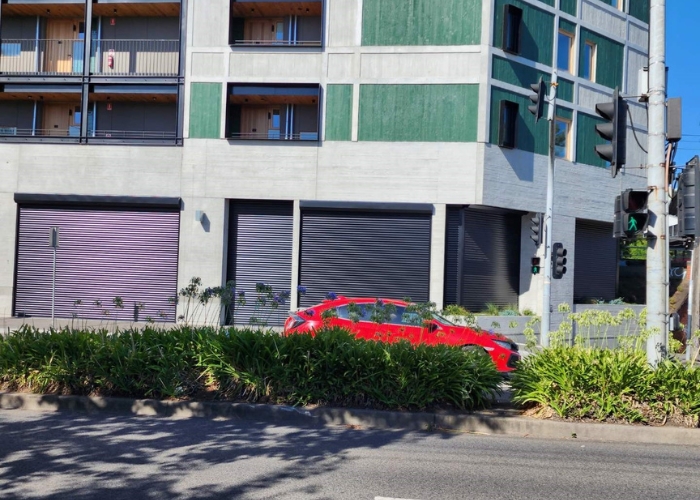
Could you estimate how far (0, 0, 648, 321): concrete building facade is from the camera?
22750 mm

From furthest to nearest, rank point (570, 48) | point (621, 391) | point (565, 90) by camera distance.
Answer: point (570, 48), point (565, 90), point (621, 391)

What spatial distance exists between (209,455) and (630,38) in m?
26.5

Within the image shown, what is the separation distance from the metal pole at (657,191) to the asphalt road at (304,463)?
189 centimetres

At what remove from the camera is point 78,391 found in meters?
9.52

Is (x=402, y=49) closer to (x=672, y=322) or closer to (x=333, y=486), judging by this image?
(x=672, y=322)

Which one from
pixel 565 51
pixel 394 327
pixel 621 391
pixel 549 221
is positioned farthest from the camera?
pixel 565 51

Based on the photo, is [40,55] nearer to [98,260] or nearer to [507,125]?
[98,260]

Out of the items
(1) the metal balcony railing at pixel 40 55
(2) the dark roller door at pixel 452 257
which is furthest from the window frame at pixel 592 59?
(1) the metal balcony railing at pixel 40 55

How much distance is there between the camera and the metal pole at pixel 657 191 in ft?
30.3

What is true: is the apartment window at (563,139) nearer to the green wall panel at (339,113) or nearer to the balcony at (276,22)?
the green wall panel at (339,113)

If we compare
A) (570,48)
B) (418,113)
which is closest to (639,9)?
(570,48)

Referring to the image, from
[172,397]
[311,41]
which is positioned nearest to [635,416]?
[172,397]

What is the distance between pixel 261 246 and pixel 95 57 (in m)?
9.13

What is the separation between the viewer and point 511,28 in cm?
2362
